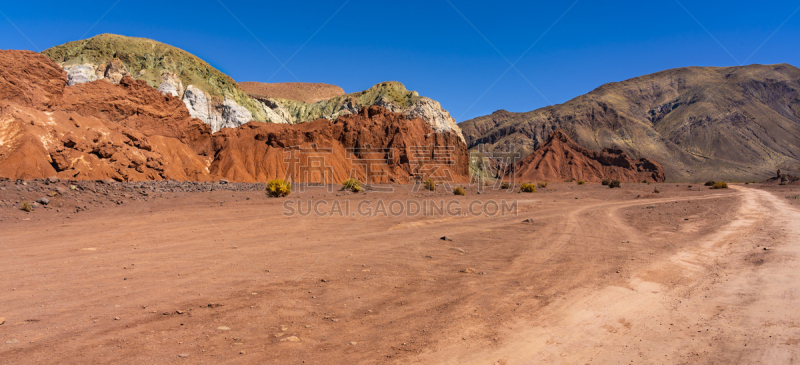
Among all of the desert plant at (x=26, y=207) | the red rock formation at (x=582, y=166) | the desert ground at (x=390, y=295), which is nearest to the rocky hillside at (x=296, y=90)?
the red rock formation at (x=582, y=166)

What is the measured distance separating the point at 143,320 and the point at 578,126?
384 feet

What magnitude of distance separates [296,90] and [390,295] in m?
139

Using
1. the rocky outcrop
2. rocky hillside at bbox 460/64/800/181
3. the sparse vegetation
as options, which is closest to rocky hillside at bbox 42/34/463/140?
the rocky outcrop

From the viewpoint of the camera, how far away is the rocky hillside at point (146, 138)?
22406 mm

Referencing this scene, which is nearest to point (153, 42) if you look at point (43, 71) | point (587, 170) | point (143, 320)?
point (43, 71)

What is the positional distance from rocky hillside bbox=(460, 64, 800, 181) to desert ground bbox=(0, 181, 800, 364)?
8822cm

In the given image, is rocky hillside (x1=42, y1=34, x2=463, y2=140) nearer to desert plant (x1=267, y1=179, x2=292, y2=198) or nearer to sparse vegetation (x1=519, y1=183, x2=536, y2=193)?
desert plant (x1=267, y1=179, x2=292, y2=198)

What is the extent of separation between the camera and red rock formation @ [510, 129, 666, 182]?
74312 millimetres

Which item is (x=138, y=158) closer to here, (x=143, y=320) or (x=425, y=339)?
(x=143, y=320)

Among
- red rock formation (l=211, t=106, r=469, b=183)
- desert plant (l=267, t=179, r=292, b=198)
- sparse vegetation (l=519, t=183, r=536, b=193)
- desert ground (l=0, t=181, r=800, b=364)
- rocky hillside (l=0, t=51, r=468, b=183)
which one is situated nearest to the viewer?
desert ground (l=0, t=181, r=800, b=364)

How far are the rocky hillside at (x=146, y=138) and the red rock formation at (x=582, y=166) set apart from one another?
22441 millimetres

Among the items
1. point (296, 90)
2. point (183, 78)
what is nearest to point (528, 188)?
point (183, 78)

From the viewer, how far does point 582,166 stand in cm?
7706

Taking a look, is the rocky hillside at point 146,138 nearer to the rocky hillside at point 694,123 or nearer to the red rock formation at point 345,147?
the red rock formation at point 345,147
